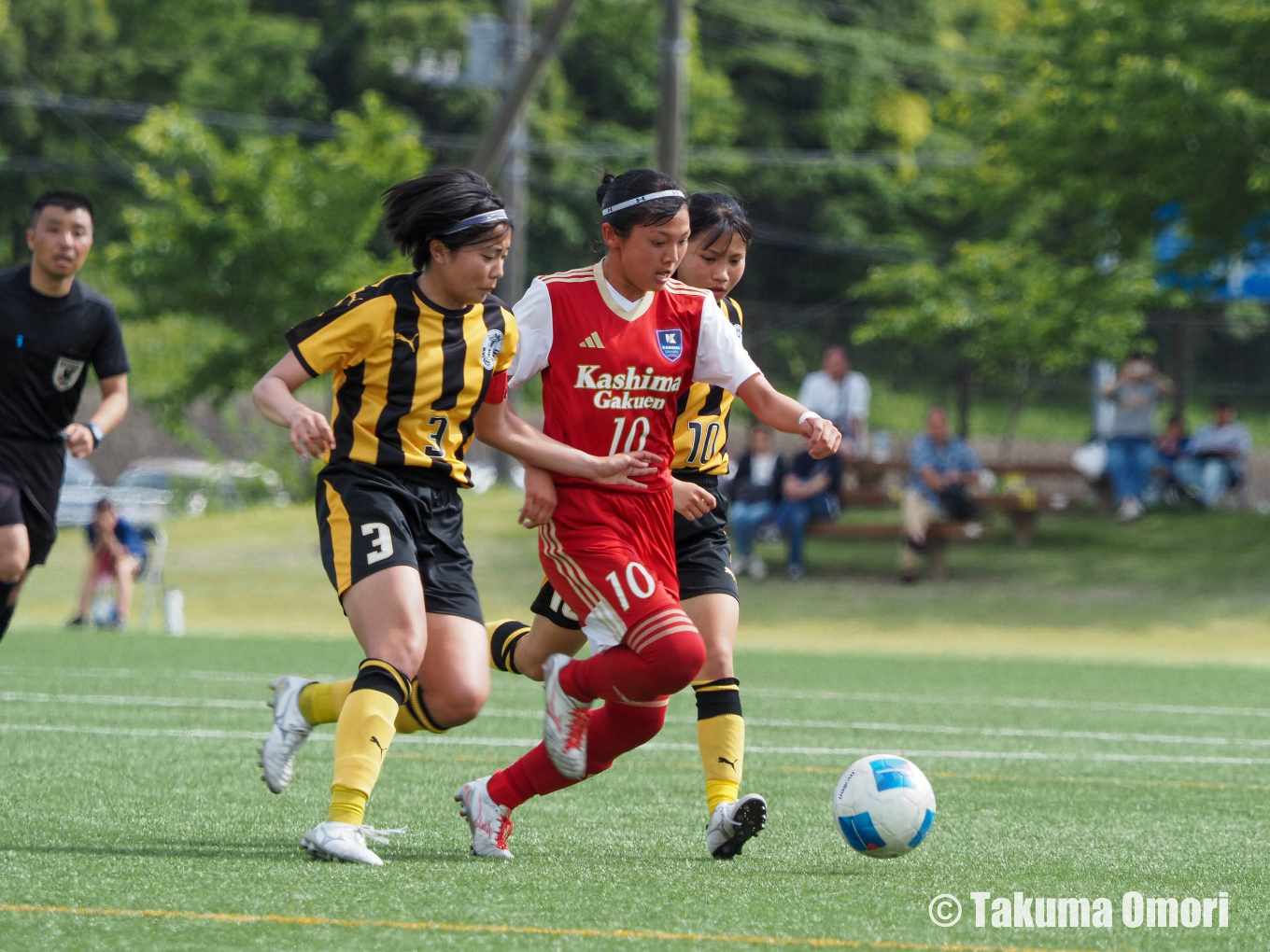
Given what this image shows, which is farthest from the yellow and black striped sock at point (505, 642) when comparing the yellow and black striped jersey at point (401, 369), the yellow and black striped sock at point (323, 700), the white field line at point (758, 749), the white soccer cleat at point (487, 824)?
the white field line at point (758, 749)

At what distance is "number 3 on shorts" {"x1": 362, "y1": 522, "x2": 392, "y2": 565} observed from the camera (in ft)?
15.5

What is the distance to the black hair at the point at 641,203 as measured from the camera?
16.0ft

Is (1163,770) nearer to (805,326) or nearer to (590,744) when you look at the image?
(590,744)

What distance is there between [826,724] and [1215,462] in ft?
47.4

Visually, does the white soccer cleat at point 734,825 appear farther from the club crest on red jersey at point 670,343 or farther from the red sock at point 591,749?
the club crest on red jersey at point 670,343

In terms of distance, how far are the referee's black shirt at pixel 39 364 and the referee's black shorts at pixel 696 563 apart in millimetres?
2557

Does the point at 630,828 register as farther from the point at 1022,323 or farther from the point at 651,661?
the point at 1022,323

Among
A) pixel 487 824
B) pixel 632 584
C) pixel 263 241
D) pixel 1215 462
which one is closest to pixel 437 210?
pixel 632 584

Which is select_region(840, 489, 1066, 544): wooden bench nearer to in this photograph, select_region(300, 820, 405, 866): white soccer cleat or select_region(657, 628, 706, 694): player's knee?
select_region(657, 628, 706, 694): player's knee

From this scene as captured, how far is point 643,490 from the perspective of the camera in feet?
16.4

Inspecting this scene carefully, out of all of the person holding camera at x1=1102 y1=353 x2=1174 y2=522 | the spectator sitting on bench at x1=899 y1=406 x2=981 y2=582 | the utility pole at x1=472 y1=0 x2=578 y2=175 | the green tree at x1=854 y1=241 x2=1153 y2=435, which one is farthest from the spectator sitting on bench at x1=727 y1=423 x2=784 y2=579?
the green tree at x1=854 y1=241 x2=1153 y2=435

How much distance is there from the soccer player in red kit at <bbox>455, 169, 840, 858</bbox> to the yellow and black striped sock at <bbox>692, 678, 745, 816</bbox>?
0.77 feet

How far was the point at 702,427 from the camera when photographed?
5516 mm

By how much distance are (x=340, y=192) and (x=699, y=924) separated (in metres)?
23.7
